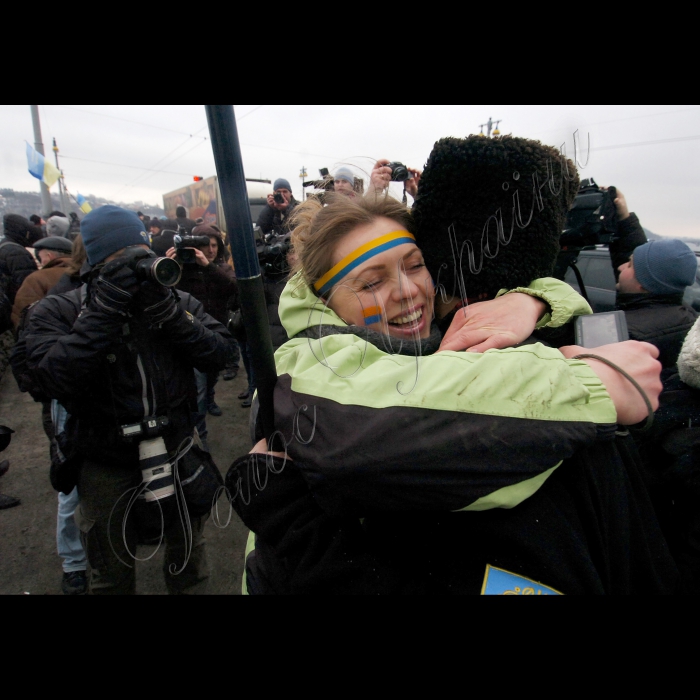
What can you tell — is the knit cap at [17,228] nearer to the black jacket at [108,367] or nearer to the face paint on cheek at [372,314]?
the black jacket at [108,367]

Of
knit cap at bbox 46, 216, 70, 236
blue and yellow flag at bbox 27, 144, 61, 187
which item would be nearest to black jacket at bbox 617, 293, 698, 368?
blue and yellow flag at bbox 27, 144, 61, 187

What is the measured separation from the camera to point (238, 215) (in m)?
0.65

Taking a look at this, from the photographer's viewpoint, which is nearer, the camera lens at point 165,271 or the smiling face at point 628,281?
the camera lens at point 165,271

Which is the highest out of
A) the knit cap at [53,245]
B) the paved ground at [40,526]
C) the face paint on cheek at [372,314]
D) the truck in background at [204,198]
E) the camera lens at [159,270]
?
the truck in background at [204,198]

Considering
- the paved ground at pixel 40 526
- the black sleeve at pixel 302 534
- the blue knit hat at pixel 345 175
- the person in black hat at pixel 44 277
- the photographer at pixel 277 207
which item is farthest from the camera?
the photographer at pixel 277 207

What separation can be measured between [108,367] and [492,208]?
169 cm

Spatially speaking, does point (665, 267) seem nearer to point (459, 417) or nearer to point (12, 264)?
point (459, 417)

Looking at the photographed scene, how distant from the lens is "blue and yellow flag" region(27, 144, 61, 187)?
12.8 feet

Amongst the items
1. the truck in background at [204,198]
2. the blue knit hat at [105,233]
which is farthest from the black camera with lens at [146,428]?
the truck in background at [204,198]

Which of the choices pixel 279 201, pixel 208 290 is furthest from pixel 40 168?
pixel 279 201

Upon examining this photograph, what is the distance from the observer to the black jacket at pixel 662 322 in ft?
5.85

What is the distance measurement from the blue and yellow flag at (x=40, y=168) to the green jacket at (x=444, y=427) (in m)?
4.54

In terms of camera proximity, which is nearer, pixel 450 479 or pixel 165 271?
pixel 450 479
